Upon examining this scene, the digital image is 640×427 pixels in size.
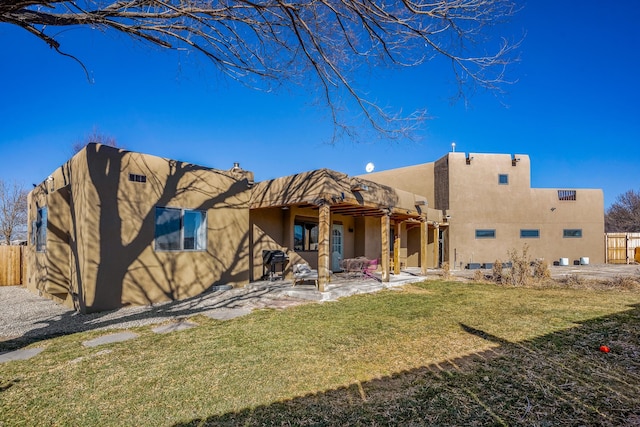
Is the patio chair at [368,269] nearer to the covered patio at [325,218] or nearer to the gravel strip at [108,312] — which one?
the covered patio at [325,218]

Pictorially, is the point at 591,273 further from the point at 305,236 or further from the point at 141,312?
the point at 141,312

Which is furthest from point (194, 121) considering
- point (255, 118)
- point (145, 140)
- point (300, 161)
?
point (145, 140)

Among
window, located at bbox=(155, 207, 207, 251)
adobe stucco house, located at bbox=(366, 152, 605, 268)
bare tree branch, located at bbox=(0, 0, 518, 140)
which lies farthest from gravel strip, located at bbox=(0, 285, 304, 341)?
adobe stucco house, located at bbox=(366, 152, 605, 268)

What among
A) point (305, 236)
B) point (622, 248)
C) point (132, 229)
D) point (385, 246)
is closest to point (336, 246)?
point (305, 236)

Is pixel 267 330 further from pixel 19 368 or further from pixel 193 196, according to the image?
pixel 193 196

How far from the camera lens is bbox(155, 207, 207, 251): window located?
8.58 m

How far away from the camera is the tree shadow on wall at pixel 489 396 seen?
9.48 feet

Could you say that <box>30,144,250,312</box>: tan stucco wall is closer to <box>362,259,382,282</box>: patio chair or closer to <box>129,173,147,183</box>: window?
<box>129,173,147,183</box>: window

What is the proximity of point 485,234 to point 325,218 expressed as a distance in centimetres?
1467

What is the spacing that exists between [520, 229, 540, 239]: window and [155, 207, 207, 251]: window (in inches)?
745

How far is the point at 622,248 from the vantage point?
22.9m

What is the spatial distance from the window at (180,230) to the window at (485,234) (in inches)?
642

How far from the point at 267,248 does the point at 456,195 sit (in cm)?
1263

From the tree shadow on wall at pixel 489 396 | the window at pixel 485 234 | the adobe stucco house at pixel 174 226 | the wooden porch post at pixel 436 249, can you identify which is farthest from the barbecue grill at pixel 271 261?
the window at pixel 485 234
